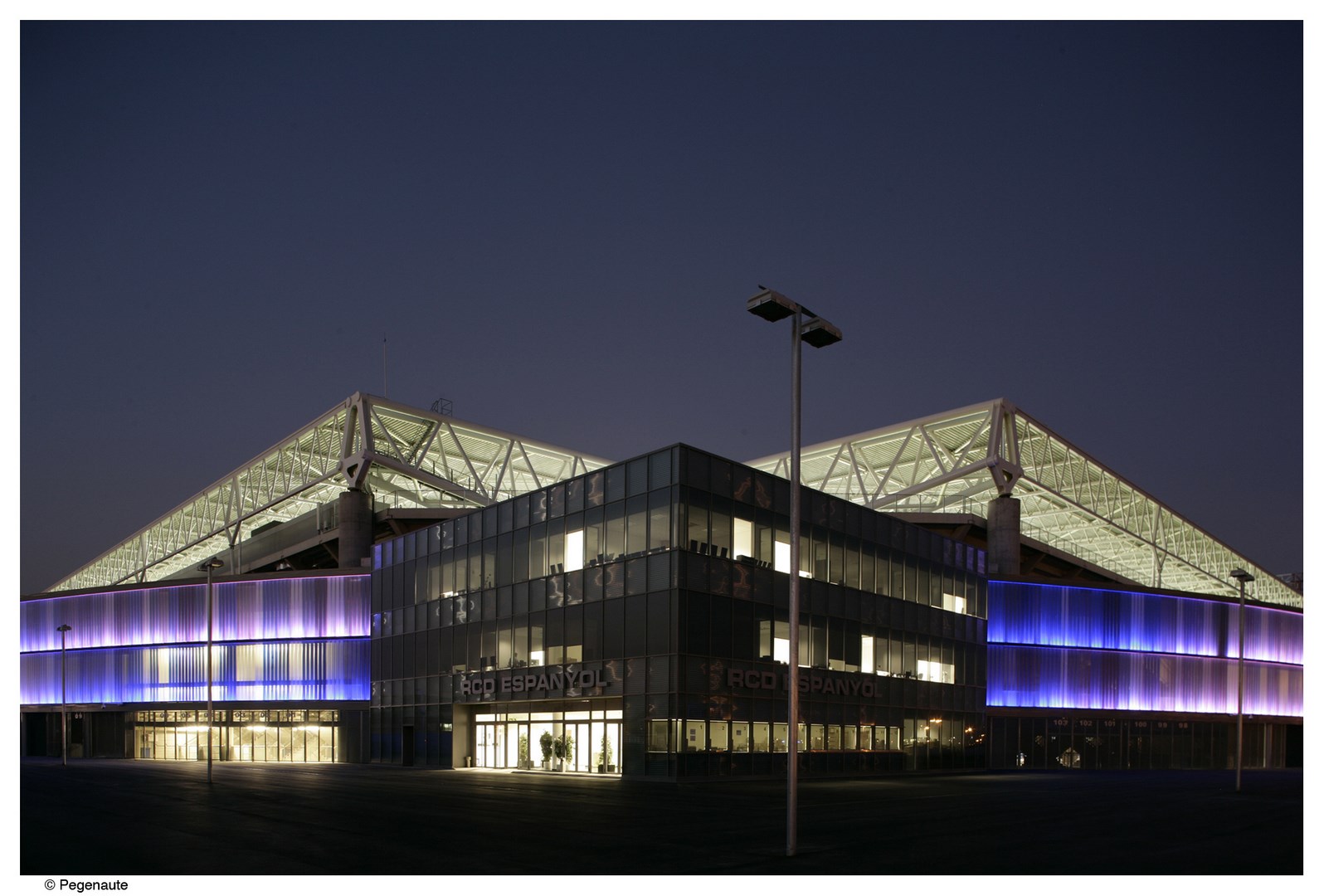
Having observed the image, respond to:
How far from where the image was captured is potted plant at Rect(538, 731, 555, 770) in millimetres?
47812

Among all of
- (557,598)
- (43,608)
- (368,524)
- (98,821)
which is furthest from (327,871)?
(43,608)

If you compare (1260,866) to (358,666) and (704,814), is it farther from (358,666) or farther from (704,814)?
(358,666)

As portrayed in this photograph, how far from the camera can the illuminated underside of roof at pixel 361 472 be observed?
235ft

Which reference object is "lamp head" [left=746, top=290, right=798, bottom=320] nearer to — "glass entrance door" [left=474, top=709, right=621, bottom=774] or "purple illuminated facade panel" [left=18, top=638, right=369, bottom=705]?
"glass entrance door" [left=474, top=709, right=621, bottom=774]

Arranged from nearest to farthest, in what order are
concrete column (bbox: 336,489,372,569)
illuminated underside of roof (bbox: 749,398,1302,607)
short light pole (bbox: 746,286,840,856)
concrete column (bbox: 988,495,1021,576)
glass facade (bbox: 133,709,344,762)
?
short light pole (bbox: 746,286,840,856) < glass facade (bbox: 133,709,344,762) < concrete column (bbox: 336,489,372,569) < concrete column (bbox: 988,495,1021,576) < illuminated underside of roof (bbox: 749,398,1302,607)

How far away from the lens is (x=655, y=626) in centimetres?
4256

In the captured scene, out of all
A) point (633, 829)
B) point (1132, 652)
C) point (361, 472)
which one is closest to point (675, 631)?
point (633, 829)

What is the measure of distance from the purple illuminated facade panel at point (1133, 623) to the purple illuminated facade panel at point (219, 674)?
1489 inches

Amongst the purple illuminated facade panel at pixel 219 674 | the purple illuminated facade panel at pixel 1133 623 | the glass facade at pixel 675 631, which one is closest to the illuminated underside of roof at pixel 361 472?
the purple illuminated facade panel at pixel 219 674

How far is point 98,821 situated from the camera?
24469 millimetres

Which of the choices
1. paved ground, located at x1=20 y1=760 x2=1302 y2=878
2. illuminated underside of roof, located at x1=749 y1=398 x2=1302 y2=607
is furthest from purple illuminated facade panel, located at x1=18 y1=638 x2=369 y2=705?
illuminated underside of roof, located at x1=749 y1=398 x2=1302 y2=607

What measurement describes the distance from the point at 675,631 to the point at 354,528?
33786mm

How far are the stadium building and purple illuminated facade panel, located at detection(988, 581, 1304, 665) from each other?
190 millimetres

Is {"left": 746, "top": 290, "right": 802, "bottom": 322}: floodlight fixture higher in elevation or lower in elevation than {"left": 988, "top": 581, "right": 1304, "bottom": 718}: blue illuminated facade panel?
higher
